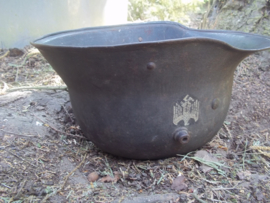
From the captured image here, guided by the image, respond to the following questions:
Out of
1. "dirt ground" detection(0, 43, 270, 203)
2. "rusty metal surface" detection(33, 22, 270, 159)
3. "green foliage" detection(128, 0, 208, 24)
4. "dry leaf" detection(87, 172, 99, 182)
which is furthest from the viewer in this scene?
"green foliage" detection(128, 0, 208, 24)

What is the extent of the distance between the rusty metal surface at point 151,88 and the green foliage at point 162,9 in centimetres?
347

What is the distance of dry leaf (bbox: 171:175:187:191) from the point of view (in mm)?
1314

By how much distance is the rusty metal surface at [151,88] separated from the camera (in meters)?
1.14

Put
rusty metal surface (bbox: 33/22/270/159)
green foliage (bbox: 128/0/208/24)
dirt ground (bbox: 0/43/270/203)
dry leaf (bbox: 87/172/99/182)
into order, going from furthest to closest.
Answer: green foliage (bbox: 128/0/208/24), dry leaf (bbox: 87/172/99/182), dirt ground (bbox: 0/43/270/203), rusty metal surface (bbox: 33/22/270/159)

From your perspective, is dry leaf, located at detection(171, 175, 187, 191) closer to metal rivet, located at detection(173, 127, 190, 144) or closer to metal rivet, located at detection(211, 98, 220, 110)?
metal rivet, located at detection(173, 127, 190, 144)

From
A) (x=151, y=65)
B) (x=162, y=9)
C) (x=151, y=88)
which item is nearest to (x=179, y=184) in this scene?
(x=151, y=88)

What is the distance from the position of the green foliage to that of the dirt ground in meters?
3.13

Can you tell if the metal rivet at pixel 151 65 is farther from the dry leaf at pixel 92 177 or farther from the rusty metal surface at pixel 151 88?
the dry leaf at pixel 92 177

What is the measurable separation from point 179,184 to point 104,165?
1.47ft

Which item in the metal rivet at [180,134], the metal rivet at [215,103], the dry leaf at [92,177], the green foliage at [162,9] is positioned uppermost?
the green foliage at [162,9]

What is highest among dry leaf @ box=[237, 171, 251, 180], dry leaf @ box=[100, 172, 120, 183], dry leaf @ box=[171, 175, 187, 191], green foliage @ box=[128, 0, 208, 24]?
green foliage @ box=[128, 0, 208, 24]

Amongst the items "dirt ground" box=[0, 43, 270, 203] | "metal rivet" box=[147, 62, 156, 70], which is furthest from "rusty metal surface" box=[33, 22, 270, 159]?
"dirt ground" box=[0, 43, 270, 203]

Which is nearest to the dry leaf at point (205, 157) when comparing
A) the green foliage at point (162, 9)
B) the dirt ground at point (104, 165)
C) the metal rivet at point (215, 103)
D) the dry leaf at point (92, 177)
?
the dirt ground at point (104, 165)

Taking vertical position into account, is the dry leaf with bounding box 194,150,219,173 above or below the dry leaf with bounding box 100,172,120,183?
above
